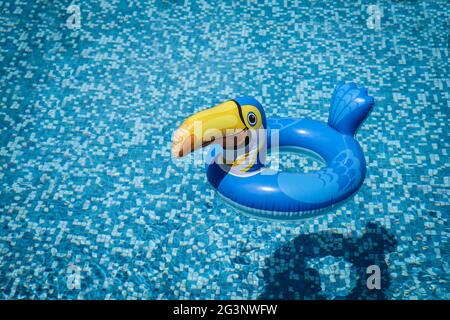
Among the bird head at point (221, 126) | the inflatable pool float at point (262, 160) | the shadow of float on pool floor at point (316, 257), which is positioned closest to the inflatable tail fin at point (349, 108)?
the inflatable pool float at point (262, 160)

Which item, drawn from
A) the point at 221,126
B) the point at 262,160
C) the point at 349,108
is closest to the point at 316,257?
the point at 262,160

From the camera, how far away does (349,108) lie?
3516 millimetres

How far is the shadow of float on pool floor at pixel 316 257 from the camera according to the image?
413 centimetres

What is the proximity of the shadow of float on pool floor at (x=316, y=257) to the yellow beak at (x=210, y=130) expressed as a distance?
145cm

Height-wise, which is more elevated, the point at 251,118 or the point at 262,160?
the point at 251,118

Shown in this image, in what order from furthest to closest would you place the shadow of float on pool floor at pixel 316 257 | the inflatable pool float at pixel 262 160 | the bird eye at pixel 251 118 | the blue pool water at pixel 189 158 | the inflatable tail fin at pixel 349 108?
the blue pool water at pixel 189 158 → the shadow of float on pool floor at pixel 316 257 → the inflatable tail fin at pixel 349 108 → the bird eye at pixel 251 118 → the inflatable pool float at pixel 262 160

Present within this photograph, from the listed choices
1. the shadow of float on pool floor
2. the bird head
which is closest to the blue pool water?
the shadow of float on pool floor

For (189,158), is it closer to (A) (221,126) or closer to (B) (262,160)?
(B) (262,160)

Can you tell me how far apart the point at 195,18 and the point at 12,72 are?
232 centimetres

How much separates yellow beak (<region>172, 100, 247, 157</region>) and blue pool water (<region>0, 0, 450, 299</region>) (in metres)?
1.52

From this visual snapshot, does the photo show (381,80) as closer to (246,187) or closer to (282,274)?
(282,274)

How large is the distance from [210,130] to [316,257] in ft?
6.02

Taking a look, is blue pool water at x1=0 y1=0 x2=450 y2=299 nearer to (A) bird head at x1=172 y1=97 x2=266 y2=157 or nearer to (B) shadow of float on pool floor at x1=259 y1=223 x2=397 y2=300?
(B) shadow of float on pool floor at x1=259 y1=223 x2=397 y2=300

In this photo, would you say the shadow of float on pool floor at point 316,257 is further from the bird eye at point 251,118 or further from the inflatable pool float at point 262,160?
the bird eye at point 251,118
